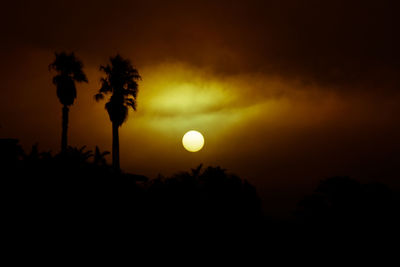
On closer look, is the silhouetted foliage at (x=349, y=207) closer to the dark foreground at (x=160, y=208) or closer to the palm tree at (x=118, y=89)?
the dark foreground at (x=160, y=208)

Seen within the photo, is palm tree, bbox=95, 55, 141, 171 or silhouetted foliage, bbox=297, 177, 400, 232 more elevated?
palm tree, bbox=95, 55, 141, 171

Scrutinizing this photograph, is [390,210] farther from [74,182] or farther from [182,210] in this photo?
[74,182]

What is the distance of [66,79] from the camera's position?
2723cm

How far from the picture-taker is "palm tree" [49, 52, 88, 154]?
2691 cm

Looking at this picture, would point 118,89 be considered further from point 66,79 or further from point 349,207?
point 349,207

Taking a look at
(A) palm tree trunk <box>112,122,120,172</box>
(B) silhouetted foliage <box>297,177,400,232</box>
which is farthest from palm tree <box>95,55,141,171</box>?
(B) silhouetted foliage <box>297,177,400,232</box>

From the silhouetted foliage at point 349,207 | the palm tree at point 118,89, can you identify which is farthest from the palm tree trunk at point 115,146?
the silhouetted foliage at point 349,207

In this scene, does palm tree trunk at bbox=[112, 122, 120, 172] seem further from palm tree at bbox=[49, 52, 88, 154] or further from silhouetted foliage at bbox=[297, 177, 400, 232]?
silhouetted foliage at bbox=[297, 177, 400, 232]

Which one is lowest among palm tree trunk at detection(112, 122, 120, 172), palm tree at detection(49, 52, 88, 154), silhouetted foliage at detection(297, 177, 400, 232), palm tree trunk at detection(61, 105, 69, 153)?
silhouetted foliage at detection(297, 177, 400, 232)

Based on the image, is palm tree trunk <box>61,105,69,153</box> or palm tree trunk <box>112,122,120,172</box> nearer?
palm tree trunk <box>112,122,120,172</box>

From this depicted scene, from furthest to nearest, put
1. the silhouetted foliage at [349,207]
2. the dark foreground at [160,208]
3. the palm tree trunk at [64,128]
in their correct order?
the palm tree trunk at [64,128]
the silhouetted foliage at [349,207]
the dark foreground at [160,208]

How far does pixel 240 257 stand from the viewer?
16641 mm

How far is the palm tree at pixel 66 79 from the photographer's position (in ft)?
88.3

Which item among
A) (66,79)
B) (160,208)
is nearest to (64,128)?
(66,79)
